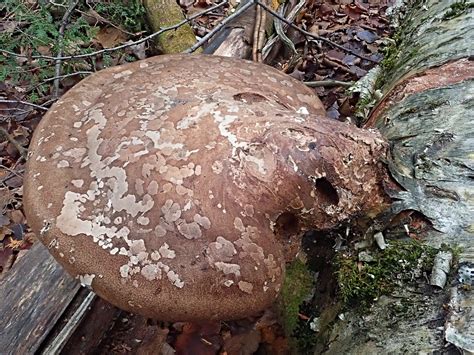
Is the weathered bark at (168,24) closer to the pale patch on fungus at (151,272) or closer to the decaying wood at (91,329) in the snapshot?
the decaying wood at (91,329)

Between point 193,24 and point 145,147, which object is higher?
point 145,147

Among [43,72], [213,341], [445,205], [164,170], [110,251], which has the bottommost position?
[213,341]

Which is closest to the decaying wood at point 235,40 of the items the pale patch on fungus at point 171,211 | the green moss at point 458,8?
the green moss at point 458,8

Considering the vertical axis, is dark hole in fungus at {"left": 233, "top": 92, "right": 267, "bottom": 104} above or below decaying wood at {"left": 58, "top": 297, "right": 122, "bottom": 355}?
above

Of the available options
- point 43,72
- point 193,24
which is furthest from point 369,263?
point 193,24

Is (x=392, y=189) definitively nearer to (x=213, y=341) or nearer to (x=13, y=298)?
(x=213, y=341)

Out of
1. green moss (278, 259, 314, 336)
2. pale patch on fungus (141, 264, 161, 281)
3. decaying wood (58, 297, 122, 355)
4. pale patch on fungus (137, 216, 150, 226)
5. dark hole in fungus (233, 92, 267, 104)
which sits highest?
dark hole in fungus (233, 92, 267, 104)

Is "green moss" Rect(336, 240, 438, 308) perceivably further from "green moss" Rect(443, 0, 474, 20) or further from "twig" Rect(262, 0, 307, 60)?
"twig" Rect(262, 0, 307, 60)

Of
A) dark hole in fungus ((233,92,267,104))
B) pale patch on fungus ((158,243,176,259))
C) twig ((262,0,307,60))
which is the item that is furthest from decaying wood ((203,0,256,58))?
pale patch on fungus ((158,243,176,259))
